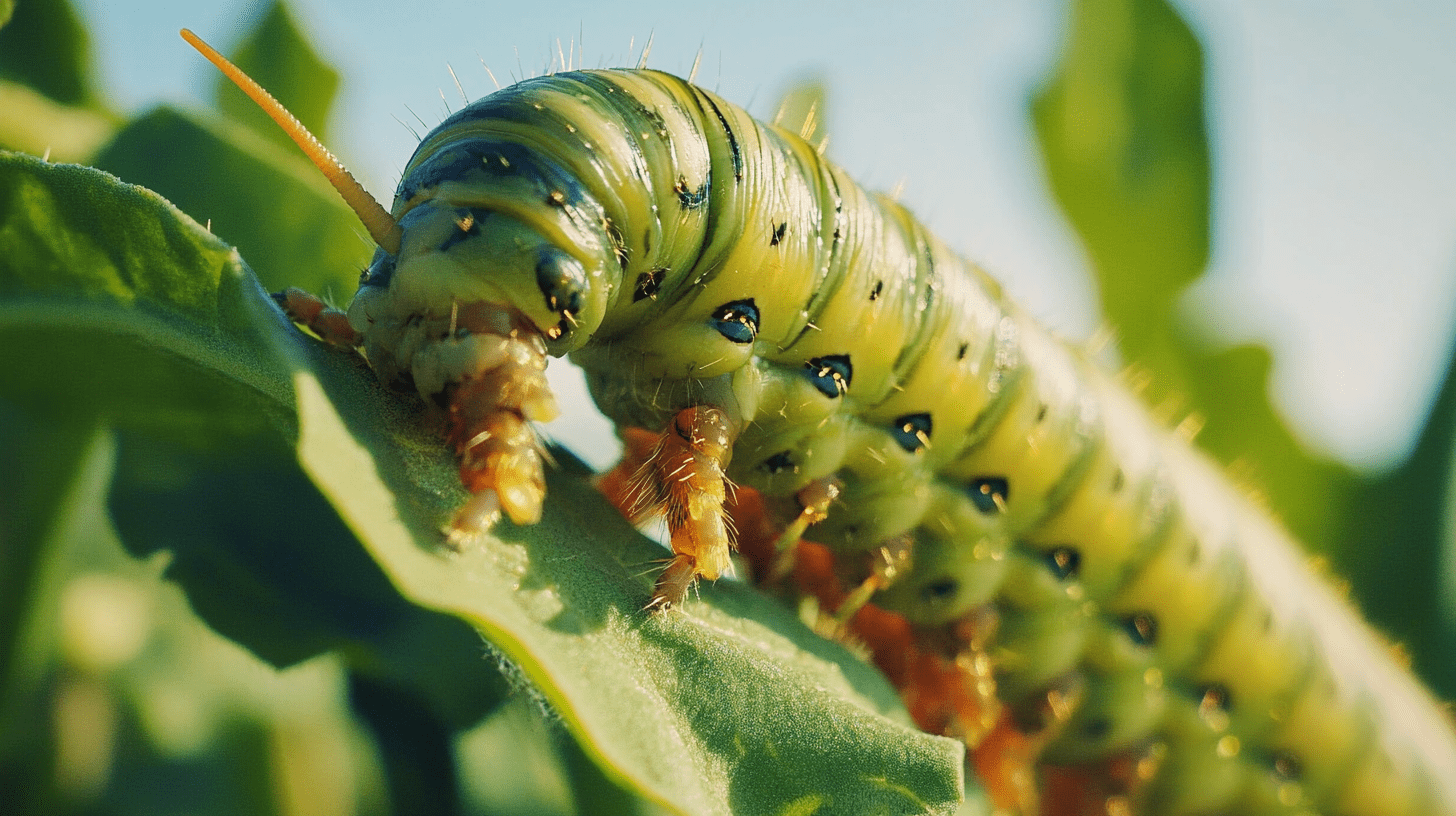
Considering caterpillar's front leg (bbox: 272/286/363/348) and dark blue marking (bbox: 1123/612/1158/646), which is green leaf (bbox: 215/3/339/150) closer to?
caterpillar's front leg (bbox: 272/286/363/348)

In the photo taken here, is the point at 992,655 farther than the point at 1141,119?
No

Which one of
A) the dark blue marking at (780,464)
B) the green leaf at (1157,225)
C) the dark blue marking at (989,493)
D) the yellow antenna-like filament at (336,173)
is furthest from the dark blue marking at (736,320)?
the green leaf at (1157,225)

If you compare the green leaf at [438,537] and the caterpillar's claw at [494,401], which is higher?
the caterpillar's claw at [494,401]

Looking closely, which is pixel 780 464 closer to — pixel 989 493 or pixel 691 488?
pixel 691 488

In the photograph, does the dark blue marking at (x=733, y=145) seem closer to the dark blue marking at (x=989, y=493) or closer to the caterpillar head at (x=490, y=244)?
the caterpillar head at (x=490, y=244)

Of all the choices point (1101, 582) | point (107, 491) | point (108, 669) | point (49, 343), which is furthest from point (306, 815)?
point (1101, 582)

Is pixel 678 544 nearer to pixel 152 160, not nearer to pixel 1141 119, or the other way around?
pixel 152 160
